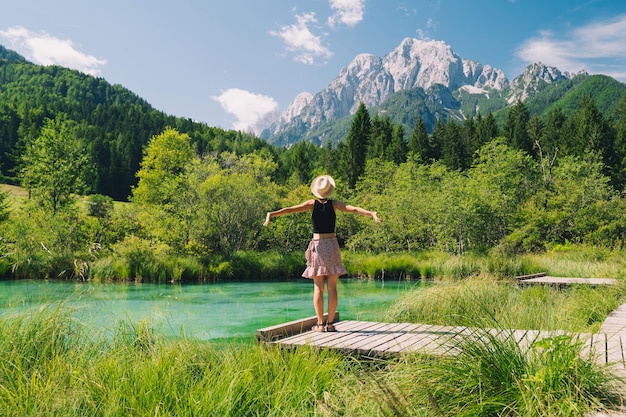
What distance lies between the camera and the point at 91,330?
4469 millimetres

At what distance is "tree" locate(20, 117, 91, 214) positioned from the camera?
2539 centimetres

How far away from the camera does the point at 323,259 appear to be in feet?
16.5

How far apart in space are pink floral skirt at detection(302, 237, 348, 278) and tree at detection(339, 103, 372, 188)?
46.1 metres

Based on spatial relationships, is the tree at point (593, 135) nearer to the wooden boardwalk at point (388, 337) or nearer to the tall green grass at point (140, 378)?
the wooden boardwalk at point (388, 337)

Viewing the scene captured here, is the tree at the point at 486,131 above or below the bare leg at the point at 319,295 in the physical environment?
above

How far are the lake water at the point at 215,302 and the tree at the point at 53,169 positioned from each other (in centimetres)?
1092

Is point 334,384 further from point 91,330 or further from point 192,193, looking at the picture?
point 192,193

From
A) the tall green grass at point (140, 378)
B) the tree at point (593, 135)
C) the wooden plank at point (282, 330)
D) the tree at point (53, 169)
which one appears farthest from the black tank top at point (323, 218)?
the tree at point (593, 135)

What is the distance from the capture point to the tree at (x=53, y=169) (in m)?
25.4

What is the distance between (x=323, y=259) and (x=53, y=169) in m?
24.6

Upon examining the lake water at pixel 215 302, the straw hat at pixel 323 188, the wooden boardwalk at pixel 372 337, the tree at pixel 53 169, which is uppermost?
the tree at pixel 53 169

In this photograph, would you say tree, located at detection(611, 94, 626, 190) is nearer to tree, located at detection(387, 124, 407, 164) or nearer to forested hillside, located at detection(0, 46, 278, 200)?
tree, located at detection(387, 124, 407, 164)

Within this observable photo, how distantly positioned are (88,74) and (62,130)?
83.3 m

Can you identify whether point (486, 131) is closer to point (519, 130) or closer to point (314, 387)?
point (519, 130)
